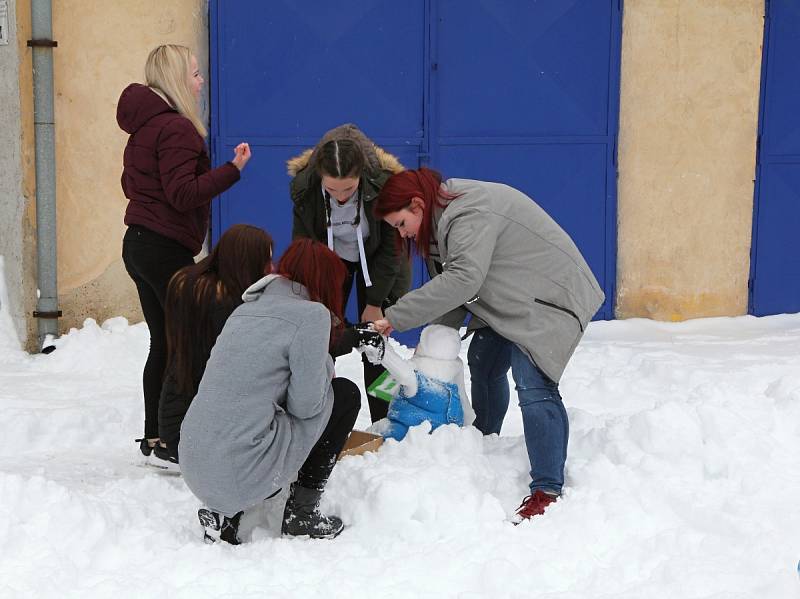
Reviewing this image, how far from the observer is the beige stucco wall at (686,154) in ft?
22.9

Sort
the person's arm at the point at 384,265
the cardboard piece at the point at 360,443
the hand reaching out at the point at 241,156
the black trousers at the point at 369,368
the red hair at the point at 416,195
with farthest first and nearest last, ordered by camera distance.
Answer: the black trousers at the point at 369,368, the person's arm at the point at 384,265, the hand reaching out at the point at 241,156, the cardboard piece at the point at 360,443, the red hair at the point at 416,195

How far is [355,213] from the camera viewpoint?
172 inches

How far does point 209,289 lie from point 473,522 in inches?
49.1

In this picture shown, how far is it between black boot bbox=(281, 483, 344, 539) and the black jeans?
108 cm

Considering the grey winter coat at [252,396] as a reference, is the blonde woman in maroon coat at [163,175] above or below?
above

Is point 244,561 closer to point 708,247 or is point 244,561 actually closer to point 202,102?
point 202,102

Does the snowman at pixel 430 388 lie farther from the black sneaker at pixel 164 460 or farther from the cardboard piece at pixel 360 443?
the black sneaker at pixel 164 460

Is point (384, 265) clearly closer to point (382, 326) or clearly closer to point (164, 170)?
point (382, 326)

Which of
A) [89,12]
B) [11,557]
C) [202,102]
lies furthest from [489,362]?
[89,12]

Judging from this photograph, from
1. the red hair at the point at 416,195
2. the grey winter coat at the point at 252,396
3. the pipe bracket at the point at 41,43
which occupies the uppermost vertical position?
the pipe bracket at the point at 41,43

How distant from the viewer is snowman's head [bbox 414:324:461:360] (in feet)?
13.5

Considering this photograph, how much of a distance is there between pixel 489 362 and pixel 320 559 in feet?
3.88

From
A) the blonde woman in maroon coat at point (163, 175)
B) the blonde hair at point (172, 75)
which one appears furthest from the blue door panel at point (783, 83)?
the blonde hair at point (172, 75)

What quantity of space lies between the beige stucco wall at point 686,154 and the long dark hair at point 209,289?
160 inches
